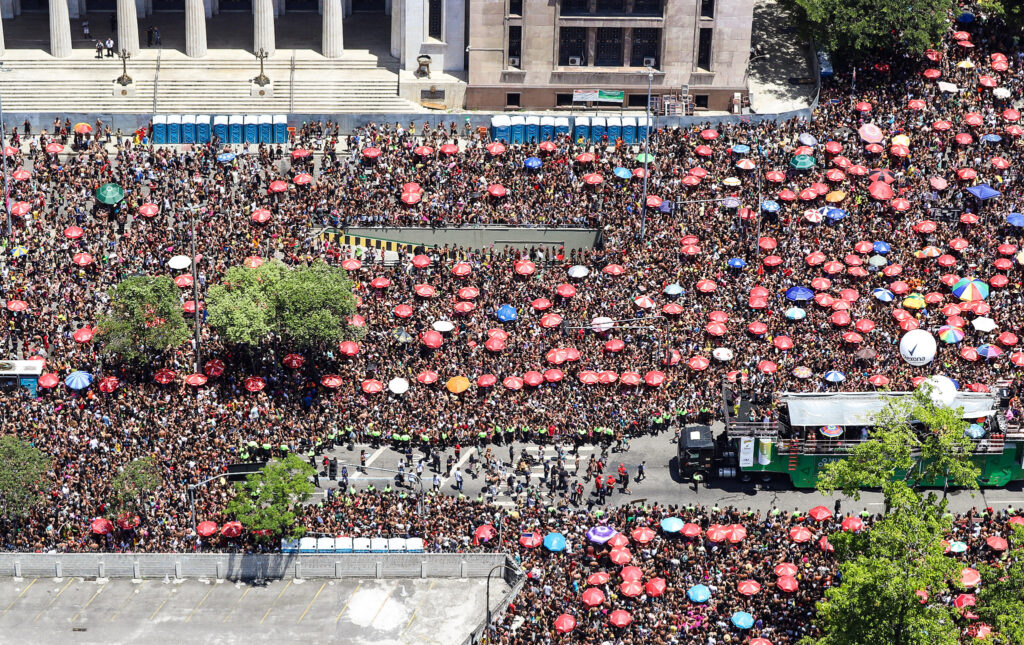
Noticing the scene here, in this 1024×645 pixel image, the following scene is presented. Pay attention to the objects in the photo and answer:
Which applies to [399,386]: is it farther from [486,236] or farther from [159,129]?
[159,129]

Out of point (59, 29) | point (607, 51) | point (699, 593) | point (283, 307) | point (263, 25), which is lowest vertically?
point (699, 593)

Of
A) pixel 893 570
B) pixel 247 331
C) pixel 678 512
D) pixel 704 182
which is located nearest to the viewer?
pixel 893 570

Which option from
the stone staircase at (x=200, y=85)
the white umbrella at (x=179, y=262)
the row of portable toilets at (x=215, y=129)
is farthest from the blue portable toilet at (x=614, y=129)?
the white umbrella at (x=179, y=262)

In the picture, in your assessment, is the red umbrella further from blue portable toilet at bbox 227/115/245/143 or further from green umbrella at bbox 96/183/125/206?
blue portable toilet at bbox 227/115/245/143

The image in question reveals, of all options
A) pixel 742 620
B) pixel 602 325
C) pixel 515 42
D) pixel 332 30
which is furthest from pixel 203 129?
pixel 742 620

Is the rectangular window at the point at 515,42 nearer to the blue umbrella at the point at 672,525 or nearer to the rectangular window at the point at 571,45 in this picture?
the rectangular window at the point at 571,45

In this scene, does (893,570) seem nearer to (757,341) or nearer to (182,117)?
(757,341)

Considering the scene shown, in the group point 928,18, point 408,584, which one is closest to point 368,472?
point 408,584
